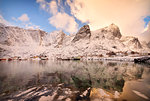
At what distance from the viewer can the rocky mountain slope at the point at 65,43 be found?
6538 cm

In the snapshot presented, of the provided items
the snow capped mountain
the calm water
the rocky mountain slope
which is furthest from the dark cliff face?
the calm water

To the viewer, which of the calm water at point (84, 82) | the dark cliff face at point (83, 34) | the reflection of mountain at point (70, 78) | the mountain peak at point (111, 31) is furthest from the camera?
the mountain peak at point (111, 31)

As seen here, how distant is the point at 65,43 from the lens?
9594 cm

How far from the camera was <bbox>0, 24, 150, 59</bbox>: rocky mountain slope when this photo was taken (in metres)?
65.4

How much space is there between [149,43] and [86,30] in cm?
11216

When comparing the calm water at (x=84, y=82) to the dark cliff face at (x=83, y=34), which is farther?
the dark cliff face at (x=83, y=34)

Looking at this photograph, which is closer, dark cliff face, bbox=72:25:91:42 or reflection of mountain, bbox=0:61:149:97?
reflection of mountain, bbox=0:61:149:97

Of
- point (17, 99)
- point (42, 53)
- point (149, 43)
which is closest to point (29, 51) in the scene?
point (42, 53)

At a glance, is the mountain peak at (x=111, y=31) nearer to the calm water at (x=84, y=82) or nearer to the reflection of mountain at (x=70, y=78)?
the reflection of mountain at (x=70, y=78)

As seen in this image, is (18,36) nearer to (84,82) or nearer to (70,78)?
(70,78)

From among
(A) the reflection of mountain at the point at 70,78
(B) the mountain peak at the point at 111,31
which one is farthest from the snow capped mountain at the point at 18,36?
(A) the reflection of mountain at the point at 70,78

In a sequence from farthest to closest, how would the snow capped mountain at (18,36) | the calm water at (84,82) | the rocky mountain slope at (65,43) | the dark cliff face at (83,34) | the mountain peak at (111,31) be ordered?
the mountain peak at (111,31) → the dark cliff face at (83,34) → the snow capped mountain at (18,36) → the rocky mountain slope at (65,43) → the calm water at (84,82)

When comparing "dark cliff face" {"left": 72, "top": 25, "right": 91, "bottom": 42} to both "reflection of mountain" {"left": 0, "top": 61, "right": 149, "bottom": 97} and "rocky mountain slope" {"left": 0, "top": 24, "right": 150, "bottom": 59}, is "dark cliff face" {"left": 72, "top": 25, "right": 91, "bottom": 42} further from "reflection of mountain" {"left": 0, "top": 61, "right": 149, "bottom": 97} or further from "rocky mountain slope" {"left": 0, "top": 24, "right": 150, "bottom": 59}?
"reflection of mountain" {"left": 0, "top": 61, "right": 149, "bottom": 97}

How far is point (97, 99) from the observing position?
4242 millimetres
